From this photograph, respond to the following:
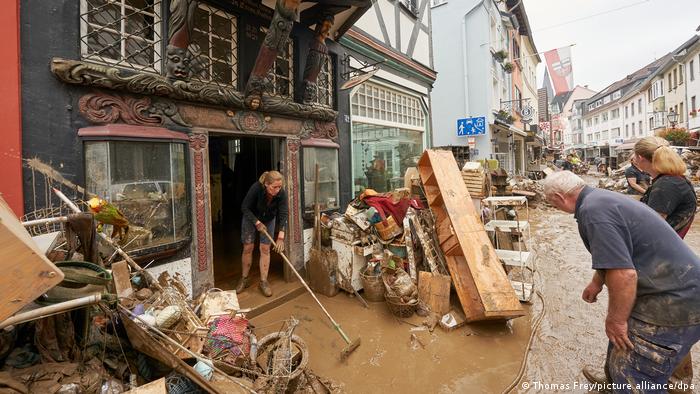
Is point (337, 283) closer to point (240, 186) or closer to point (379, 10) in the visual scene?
point (240, 186)

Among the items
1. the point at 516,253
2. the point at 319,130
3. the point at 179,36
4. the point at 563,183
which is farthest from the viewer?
the point at 319,130

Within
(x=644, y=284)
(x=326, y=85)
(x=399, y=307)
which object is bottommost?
(x=399, y=307)

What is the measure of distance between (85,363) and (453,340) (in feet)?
11.6

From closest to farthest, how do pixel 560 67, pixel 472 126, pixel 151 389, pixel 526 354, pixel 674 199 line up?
1. pixel 151 389
2. pixel 674 199
3. pixel 526 354
4. pixel 472 126
5. pixel 560 67

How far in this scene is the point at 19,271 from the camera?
4.15ft

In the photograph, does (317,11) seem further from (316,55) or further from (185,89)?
(185,89)

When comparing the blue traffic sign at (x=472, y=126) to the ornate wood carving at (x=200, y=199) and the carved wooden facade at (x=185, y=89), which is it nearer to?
the carved wooden facade at (x=185, y=89)

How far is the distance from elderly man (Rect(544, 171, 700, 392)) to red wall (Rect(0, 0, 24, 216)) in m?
4.73

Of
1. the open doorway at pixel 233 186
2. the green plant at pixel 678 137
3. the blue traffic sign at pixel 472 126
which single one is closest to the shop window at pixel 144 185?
the open doorway at pixel 233 186

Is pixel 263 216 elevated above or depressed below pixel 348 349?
above

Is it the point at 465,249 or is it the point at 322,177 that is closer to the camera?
the point at 465,249

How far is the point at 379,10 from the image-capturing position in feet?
24.2

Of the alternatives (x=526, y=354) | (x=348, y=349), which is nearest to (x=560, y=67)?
(x=526, y=354)

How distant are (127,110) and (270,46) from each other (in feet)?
6.39
